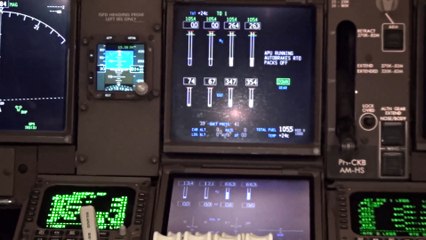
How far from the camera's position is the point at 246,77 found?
3102 mm

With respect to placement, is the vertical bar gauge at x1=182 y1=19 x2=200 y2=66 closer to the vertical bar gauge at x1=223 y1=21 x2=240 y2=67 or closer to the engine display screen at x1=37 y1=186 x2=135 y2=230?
the vertical bar gauge at x1=223 y1=21 x2=240 y2=67

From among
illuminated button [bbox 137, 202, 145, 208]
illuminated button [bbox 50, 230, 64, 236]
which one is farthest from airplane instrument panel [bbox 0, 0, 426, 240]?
illuminated button [bbox 50, 230, 64, 236]

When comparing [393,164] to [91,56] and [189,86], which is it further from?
[91,56]

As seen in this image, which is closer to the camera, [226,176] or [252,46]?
[226,176]

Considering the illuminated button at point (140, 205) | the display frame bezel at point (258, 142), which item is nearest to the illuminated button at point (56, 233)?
the illuminated button at point (140, 205)

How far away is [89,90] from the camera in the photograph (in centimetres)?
315

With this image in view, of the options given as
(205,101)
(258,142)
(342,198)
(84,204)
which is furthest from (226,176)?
(84,204)

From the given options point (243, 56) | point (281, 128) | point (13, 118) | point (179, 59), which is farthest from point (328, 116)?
point (13, 118)

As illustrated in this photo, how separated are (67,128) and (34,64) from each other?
1.09ft

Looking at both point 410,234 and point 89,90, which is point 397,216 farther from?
point 89,90

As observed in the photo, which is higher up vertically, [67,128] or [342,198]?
[67,128]

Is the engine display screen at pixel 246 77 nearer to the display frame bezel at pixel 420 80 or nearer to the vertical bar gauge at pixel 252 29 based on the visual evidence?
the vertical bar gauge at pixel 252 29

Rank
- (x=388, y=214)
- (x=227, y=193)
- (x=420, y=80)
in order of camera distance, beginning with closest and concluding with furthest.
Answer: (x=388, y=214)
(x=227, y=193)
(x=420, y=80)

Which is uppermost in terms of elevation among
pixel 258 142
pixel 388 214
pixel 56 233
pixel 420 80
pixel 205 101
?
pixel 420 80
